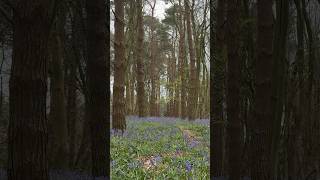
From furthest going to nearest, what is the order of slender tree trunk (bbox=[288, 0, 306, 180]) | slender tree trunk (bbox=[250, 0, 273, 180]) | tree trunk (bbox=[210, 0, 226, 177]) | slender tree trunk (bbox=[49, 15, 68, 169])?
tree trunk (bbox=[210, 0, 226, 177])
slender tree trunk (bbox=[49, 15, 68, 169])
slender tree trunk (bbox=[288, 0, 306, 180])
slender tree trunk (bbox=[250, 0, 273, 180])

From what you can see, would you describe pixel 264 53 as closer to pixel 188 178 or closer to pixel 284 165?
pixel 284 165

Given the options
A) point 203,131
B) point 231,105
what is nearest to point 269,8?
point 231,105

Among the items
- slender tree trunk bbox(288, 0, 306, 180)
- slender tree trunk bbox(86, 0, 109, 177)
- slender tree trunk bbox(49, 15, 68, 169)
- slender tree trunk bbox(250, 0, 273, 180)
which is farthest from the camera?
slender tree trunk bbox(49, 15, 68, 169)

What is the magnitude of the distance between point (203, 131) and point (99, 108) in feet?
52.1

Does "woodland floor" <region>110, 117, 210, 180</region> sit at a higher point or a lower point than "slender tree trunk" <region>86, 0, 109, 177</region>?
lower

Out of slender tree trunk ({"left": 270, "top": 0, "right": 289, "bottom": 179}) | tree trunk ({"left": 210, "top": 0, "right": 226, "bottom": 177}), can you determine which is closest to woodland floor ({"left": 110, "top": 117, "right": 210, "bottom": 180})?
tree trunk ({"left": 210, "top": 0, "right": 226, "bottom": 177})

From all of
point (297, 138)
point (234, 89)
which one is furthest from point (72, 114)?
point (297, 138)

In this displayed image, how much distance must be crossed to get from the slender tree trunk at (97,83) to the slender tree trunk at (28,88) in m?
2.11

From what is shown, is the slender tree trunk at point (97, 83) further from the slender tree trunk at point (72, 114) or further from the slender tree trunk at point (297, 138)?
the slender tree trunk at point (297, 138)

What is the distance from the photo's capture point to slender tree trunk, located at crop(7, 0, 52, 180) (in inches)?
114

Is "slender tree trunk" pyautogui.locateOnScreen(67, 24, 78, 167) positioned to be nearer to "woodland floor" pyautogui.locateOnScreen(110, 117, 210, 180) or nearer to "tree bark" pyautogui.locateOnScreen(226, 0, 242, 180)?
"tree bark" pyautogui.locateOnScreen(226, 0, 242, 180)

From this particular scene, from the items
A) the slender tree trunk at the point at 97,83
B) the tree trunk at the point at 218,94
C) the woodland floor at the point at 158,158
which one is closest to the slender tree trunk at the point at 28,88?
the slender tree trunk at the point at 97,83

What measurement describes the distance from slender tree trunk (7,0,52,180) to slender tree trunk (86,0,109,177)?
211cm

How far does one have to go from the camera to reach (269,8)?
3.59m
